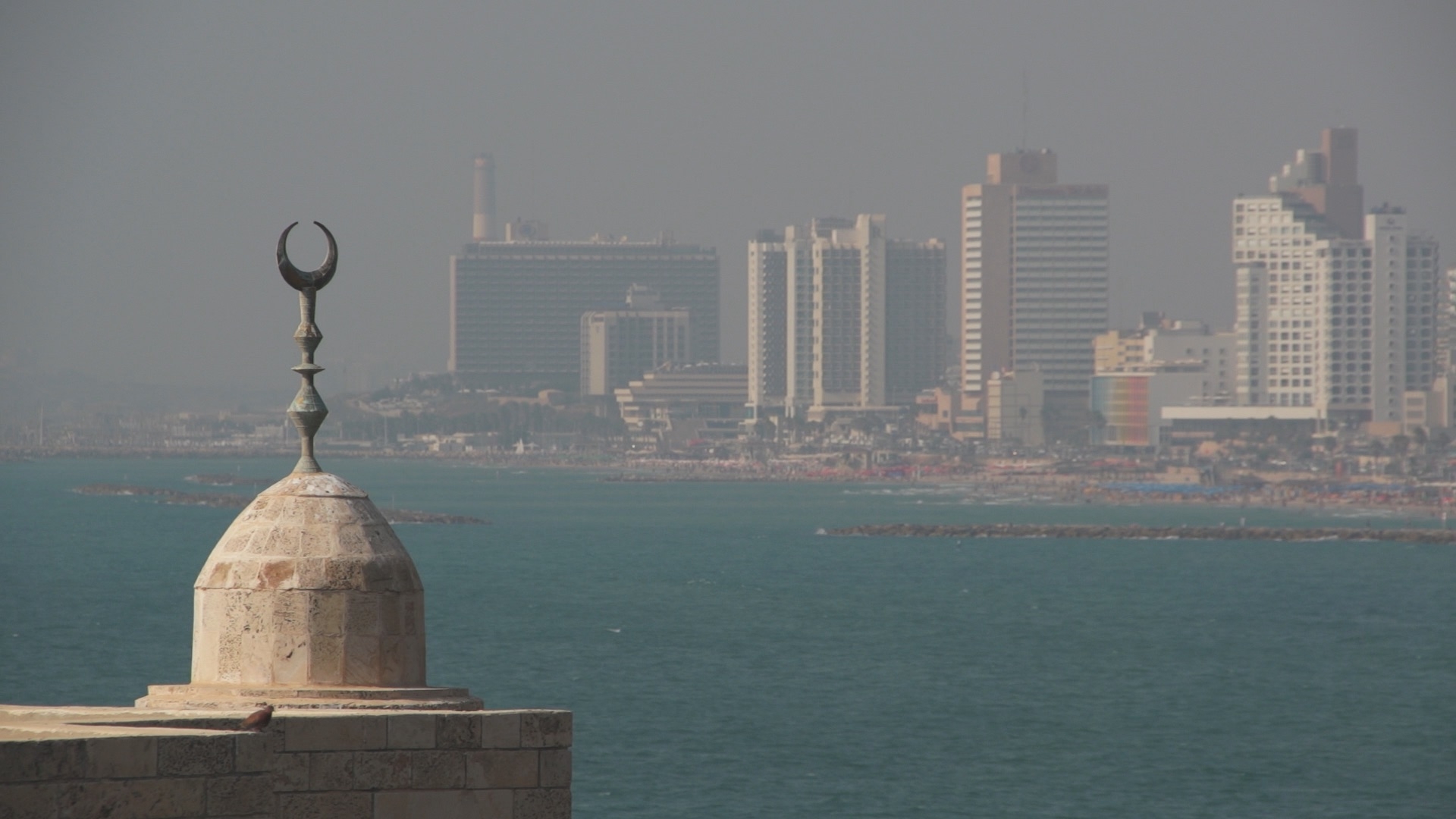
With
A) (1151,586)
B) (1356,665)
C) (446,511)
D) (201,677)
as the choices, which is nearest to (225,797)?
(201,677)

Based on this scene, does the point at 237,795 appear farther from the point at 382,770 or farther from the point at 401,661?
the point at 401,661

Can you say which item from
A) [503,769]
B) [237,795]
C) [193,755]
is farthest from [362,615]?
[193,755]

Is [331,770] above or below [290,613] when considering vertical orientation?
below

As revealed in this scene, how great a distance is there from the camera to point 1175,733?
53.2 meters

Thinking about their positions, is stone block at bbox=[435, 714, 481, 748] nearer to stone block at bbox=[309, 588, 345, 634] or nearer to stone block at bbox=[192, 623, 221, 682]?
stone block at bbox=[309, 588, 345, 634]

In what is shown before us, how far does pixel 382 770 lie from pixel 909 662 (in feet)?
191

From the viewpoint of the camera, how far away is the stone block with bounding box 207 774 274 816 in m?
8.20

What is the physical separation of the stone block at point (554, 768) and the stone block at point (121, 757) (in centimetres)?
168

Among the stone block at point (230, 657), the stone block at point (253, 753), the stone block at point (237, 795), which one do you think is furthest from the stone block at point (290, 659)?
the stone block at point (237, 795)

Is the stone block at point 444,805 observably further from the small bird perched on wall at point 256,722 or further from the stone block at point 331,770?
the small bird perched on wall at point 256,722

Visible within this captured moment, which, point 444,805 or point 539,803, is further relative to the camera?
point 539,803

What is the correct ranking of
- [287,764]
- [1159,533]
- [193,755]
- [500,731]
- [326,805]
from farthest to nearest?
[1159,533] < [500,731] < [326,805] < [287,764] < [193,755]

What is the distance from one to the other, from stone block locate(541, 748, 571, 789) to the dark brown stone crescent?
239 centimetres

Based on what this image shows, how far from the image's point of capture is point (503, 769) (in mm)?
9070
